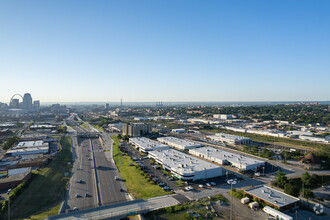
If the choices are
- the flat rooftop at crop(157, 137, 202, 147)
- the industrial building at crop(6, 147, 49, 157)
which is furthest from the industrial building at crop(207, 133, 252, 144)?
the industrial building at crop(6, 147, 49, 157)

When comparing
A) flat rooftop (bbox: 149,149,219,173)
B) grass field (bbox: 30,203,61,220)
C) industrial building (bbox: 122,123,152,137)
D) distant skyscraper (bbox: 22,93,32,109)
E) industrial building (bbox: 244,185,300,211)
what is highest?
distant skyscraper (bbox: 22,93,32,109)

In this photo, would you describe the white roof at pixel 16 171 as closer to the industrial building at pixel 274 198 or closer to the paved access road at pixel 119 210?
the paved access road at pixel 119 210

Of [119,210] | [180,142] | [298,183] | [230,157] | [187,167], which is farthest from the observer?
[180,142]

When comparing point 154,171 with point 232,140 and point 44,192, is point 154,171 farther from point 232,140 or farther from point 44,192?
point 232,140

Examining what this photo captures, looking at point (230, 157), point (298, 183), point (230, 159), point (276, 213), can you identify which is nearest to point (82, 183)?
point (276, 213)

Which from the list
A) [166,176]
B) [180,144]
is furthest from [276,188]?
[180,144]

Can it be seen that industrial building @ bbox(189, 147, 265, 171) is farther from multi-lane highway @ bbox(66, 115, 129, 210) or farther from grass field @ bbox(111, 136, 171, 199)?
multi-lane highway @ bbox(66, 115, 129, 210)

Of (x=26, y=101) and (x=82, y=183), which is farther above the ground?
(x=26, y=101)
